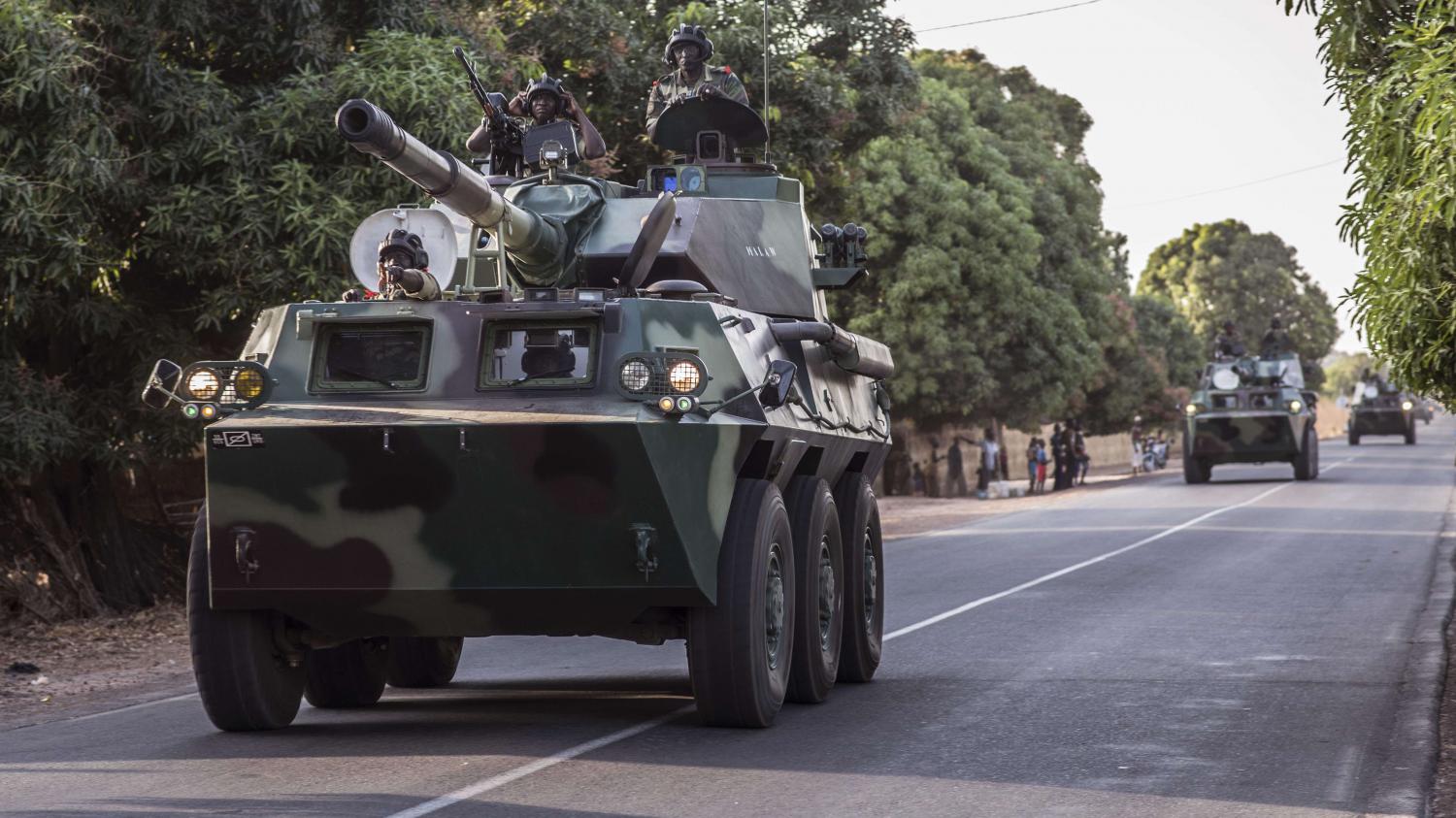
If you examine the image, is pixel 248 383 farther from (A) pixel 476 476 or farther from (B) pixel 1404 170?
(B) pixel 1404 170

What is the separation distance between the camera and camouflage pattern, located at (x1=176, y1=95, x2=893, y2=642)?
8.68 m

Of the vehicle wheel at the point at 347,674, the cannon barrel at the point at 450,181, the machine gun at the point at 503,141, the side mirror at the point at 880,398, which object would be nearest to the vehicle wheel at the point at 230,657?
the vehicle wheel at the point at 347,674

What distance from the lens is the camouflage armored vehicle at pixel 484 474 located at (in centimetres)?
870

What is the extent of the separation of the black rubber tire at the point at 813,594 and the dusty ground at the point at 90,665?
→ 4.20 metres

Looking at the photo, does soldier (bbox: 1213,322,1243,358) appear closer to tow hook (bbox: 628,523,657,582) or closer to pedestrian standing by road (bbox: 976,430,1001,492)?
pedestrian standing by road (bbox: 976,430,1001,492)

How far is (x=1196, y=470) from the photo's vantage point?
39438 millimetres

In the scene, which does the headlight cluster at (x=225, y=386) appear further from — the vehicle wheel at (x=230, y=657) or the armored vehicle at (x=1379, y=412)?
the armored vehicle at (x=1379, y=412)

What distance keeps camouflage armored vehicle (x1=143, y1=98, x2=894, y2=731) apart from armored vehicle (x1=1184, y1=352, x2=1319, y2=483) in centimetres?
2913

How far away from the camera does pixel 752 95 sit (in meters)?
24.0

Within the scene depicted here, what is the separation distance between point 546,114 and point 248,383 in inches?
124

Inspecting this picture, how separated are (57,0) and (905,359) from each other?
2669 cm

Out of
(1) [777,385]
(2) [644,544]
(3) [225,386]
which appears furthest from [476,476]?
(1) [777,385]

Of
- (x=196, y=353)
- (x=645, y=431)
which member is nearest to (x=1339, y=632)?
(x=645, y=431)

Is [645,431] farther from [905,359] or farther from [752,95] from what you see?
[905,359]
